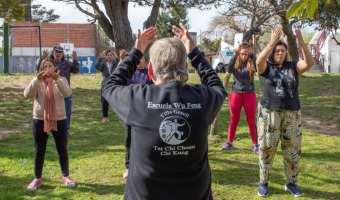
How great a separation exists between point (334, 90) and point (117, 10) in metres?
8.08

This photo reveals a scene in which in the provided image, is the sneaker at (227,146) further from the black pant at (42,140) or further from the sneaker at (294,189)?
the black pant at (42,140)

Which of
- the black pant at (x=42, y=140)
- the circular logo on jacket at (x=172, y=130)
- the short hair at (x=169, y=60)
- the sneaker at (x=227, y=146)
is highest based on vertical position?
the short hair at (x=169, y=60)

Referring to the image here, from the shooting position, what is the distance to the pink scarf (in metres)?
5.43

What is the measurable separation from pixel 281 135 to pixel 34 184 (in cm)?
308

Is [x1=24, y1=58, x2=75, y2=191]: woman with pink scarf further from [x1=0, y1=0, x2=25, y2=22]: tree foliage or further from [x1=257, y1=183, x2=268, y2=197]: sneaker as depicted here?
[x1=0, y1=0, x2=25, y2=22]: tree foliage

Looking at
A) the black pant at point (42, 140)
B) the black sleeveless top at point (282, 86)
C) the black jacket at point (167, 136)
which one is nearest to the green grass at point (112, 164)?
the black pant at point (42, 140)

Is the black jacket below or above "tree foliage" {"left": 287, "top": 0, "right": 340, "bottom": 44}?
below

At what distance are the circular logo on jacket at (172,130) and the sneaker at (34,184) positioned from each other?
3.72 meters

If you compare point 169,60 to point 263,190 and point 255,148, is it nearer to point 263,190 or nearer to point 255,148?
point 263,190

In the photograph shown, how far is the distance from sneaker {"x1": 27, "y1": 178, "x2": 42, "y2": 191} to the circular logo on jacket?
12.2 feet

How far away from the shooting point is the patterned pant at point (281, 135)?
17.1ft

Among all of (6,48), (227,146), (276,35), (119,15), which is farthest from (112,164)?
(6,48)

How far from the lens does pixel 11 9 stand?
16016 mm

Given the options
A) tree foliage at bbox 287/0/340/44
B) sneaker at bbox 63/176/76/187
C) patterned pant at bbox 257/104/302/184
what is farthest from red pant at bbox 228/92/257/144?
sneaker at bbox 63/176/76/187
